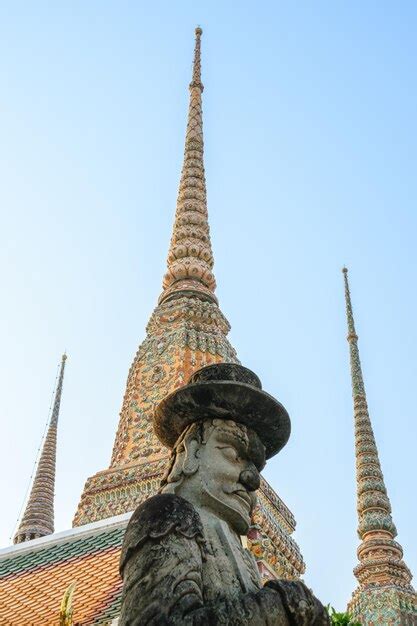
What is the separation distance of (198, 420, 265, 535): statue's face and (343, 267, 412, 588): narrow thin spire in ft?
37.4

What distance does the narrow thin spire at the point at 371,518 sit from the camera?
15.1 meters

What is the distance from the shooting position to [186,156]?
631 inches

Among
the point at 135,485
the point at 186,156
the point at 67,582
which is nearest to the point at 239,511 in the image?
the point at 67,582

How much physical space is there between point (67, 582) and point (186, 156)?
378 inches

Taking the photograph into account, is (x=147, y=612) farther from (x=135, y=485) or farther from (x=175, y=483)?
(x=135, y=485)

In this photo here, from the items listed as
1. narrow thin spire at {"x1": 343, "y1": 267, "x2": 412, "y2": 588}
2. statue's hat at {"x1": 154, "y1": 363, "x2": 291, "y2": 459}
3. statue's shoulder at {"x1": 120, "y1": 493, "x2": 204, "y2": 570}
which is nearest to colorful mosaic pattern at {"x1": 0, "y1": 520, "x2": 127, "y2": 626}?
statue's hat at {"x1": 154, "y1": 363, "x2": 291, "y2": 459}

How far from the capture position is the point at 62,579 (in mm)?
7629

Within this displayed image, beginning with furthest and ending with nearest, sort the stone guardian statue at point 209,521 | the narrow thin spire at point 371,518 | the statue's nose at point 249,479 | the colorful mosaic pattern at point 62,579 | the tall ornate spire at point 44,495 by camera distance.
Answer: the tall ornate spire at point 44,495
the narrow thin spire at point 371,518
the colorful mosaic pattern at point 62,579
the statue's nose at point 249,479
the stone guardian statue at point 209,521

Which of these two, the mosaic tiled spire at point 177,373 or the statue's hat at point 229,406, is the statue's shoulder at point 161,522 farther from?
the mosaic tiled spire at point 177,373

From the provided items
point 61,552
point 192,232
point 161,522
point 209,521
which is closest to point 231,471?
point 209,521

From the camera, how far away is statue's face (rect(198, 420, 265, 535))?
388cm

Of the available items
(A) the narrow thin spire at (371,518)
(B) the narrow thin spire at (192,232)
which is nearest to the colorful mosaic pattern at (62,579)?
(B) the narrow thin spire at (192,232)

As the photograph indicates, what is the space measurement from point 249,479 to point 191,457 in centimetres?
24

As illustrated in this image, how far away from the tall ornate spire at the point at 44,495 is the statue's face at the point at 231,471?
1322cm
